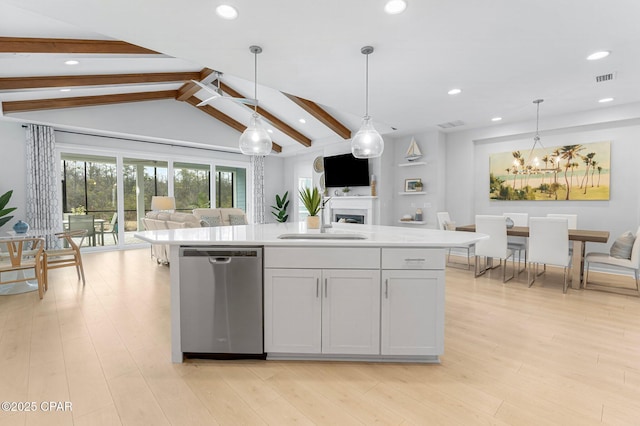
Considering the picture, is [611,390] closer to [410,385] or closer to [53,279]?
[410,385]

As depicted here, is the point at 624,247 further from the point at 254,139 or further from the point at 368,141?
the point at 254,139

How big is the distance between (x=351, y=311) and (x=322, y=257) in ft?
1.40

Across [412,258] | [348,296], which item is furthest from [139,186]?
[412,258]

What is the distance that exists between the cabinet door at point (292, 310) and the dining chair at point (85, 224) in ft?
19.9

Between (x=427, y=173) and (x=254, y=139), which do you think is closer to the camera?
(x=254, y=139)

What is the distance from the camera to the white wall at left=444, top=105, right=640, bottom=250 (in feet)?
14.8

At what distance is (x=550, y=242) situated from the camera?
381 cm

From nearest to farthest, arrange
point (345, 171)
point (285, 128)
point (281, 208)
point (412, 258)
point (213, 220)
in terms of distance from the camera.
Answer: point (412, 258), point (213, 220), point (345, 171), point (285, 128), point (281, 208)

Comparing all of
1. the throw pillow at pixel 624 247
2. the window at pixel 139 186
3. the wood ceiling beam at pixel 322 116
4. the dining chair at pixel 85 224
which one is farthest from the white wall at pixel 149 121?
the throw pillow at pixel 624 247

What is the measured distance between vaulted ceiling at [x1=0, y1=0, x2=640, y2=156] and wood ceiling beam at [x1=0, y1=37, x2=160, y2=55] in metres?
0.01

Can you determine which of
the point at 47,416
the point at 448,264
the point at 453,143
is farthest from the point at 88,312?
the point at 453,143

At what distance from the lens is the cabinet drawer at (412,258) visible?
2059 millimetres

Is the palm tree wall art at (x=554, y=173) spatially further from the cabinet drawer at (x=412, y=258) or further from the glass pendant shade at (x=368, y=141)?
the cabinet drawer at (x=412, y=258)

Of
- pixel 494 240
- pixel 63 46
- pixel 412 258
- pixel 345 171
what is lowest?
pixel 494 240
